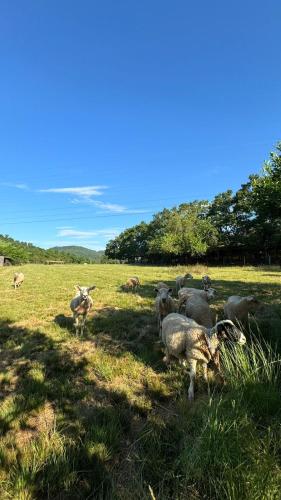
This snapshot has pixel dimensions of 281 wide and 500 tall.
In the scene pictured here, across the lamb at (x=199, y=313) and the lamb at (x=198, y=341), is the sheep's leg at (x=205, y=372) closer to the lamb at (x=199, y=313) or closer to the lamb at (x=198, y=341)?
the lamb at (x=198, y=341)

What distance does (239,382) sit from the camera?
4.95 m

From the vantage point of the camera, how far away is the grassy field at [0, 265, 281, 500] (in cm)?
346

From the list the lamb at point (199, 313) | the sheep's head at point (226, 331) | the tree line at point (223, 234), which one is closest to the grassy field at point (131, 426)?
the sheep's head at point (226, 331)

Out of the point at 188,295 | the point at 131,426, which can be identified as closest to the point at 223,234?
the point at 188,295

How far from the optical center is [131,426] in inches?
199

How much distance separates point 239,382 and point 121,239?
13891 centimetres

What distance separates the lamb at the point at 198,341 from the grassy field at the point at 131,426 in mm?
384

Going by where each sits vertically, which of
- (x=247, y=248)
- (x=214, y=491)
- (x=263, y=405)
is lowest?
(x=214, y=491)

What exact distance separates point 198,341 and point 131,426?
2.01 metres

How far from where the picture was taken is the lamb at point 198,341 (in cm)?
627

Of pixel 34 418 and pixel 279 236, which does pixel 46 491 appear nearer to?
pixel 34 418

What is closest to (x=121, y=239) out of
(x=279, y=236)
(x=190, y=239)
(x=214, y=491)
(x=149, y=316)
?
(x=190, y=239)

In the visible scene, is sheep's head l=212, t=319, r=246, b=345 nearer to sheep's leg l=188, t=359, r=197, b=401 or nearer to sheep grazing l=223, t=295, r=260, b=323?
sheep's leg l=188, t=359, r=197, b=401

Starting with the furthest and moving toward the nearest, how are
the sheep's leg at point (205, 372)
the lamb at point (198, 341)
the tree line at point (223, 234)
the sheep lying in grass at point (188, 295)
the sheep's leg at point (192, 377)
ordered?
the tree line at point (223, 234) → the sheep lying in grass at point (188, 295) → the lamb at point (198, 341) → the sheep's leg at point (205, 372) → the sheep's leg at point (192, 377)
